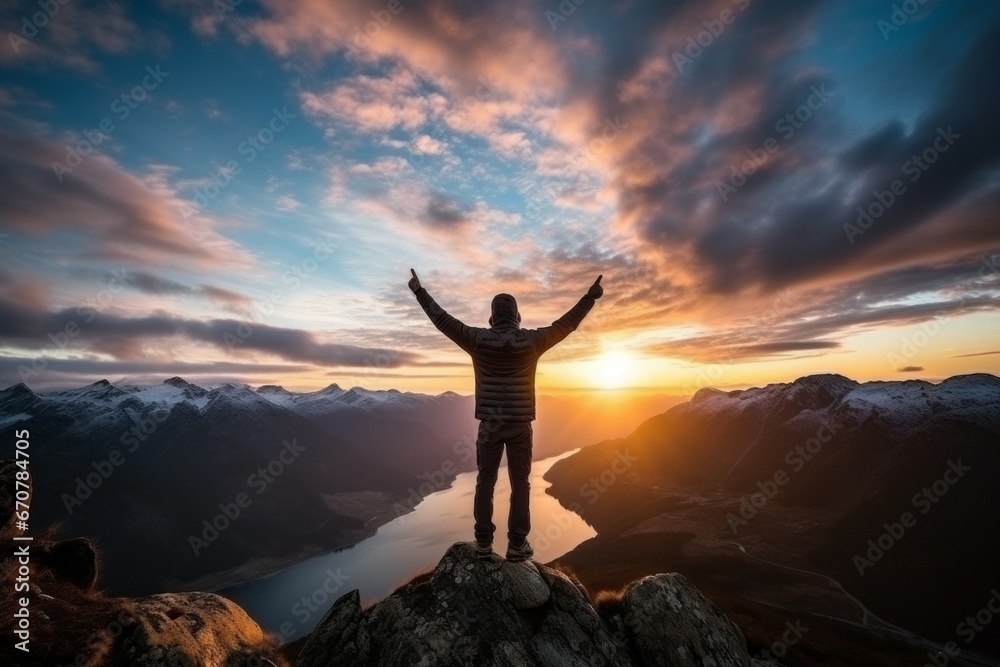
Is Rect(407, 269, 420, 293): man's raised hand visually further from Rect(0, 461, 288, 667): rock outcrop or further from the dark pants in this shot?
Rect(0, 461, 288, 667): rock outcrop

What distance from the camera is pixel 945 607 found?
389 ft

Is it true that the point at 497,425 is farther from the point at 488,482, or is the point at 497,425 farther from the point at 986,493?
the point at 986,493

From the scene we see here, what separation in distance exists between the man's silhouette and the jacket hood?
0.10 feet

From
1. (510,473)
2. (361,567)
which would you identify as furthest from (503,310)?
(361,567)

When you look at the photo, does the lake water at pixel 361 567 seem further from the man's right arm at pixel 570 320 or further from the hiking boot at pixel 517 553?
the man's right arm at pixel 570 320

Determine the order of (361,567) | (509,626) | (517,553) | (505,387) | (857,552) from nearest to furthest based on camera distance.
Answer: (509,626)
(505,387)
(517,553)
(857,552)
(361,567)

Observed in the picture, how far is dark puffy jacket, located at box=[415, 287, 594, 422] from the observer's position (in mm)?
10438

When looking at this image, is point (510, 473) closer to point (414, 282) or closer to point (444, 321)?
point (444, 321)

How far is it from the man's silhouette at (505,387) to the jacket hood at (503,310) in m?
0.03

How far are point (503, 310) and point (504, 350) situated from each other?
1.23 meters

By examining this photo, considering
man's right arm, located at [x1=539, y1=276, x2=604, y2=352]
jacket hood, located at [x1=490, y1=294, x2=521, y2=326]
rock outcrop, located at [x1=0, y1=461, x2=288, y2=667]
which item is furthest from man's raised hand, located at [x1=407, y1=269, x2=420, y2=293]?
rock outcrop, located at [x1=0, y1=461, x2=288, y2=667]

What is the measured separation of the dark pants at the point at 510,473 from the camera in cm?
1061

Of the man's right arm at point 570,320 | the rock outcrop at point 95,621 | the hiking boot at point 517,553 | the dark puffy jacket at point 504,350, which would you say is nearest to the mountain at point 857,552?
the hiking boot at point 517,553

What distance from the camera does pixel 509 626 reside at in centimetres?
954
